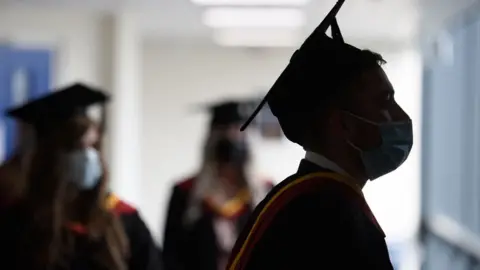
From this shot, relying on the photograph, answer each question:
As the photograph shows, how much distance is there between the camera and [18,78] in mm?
4316

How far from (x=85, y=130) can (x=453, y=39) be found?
2717 mm

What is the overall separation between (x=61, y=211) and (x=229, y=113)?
1209 mm

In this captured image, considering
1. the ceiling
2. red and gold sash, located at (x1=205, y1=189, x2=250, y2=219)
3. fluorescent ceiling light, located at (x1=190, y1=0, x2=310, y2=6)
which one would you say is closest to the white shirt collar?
red and gold sash, located at (x1=205, y1=189, x2=250, y2=219)

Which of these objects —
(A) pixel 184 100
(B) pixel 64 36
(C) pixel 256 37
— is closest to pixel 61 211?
(B) pixel 64 36

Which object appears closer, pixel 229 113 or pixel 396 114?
pixel 396 114

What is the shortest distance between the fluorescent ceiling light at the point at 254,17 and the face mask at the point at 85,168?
6.06 ft

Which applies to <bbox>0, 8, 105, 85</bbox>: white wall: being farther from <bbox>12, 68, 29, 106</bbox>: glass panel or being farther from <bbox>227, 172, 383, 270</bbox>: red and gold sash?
<bbox>227, 172, 383, 270</bbox>: red and gold sash

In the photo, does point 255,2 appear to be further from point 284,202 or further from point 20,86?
point 284,202

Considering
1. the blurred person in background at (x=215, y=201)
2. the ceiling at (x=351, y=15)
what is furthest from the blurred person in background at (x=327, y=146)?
the ceiling at (x=351, y=15)

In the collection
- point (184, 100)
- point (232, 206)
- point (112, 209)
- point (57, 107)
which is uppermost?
point (57, 107)

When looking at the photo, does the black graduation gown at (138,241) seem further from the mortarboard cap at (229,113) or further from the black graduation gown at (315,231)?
the black graduation gown at (315,231)

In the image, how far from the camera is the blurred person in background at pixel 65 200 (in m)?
2.27

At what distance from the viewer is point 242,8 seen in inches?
157

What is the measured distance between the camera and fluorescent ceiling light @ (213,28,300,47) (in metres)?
4.91
